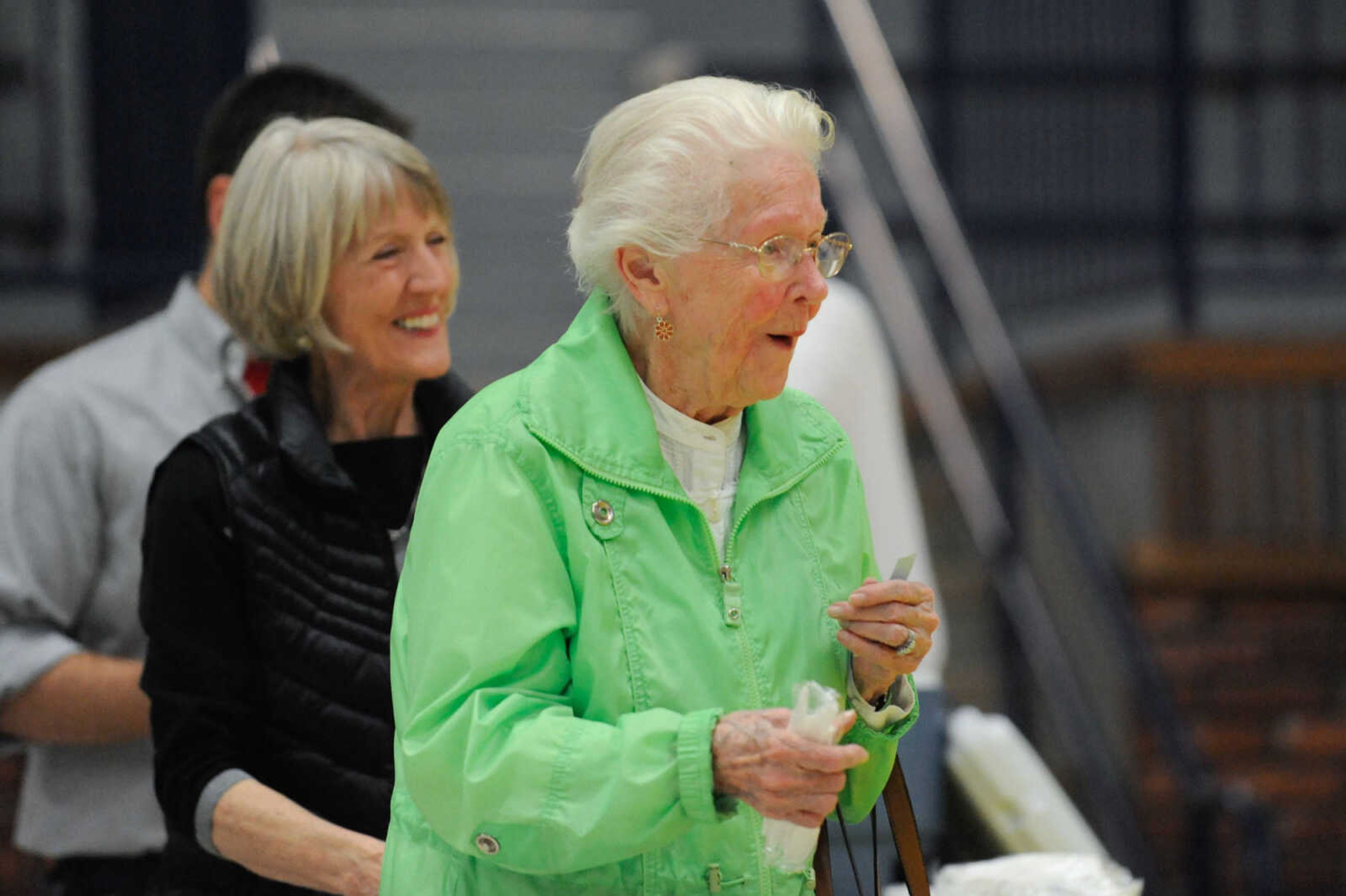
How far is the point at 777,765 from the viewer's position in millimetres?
1521

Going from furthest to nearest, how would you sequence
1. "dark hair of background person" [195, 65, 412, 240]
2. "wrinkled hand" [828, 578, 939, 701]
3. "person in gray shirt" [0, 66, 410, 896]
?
1. "dark hair of background person" [195, 65, 412, 240]
2. "person in gray shirt" [0, 66, 410, 896]
3. "wrinkled hand" [828, 578, 939, 701]

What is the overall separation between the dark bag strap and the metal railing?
2.62 m

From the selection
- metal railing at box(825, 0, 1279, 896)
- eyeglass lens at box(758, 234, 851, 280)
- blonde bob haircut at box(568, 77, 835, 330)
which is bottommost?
metal railing at box(825, 0, 1279, 896)

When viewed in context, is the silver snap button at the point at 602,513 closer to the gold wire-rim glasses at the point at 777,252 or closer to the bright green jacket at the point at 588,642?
the bright green jacket at the point at 588,642

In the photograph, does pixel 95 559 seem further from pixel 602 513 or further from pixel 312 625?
pixel 602 513

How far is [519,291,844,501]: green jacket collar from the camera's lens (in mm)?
1761

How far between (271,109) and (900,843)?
1.42m

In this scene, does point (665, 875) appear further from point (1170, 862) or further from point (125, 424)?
point (1170, 862)

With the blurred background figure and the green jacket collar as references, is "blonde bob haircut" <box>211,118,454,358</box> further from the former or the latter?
the blurred background figure

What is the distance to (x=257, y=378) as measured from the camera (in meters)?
2.62

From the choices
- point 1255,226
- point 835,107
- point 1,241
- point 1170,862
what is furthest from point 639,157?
point 835,107

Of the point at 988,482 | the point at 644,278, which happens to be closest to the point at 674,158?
the point at 644,278

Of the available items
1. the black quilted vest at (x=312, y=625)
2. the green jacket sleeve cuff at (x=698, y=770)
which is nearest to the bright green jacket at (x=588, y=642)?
the green jacket sleeve cuff at (x=698, y=770)

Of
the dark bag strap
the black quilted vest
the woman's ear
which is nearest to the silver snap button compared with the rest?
the woman's ear
